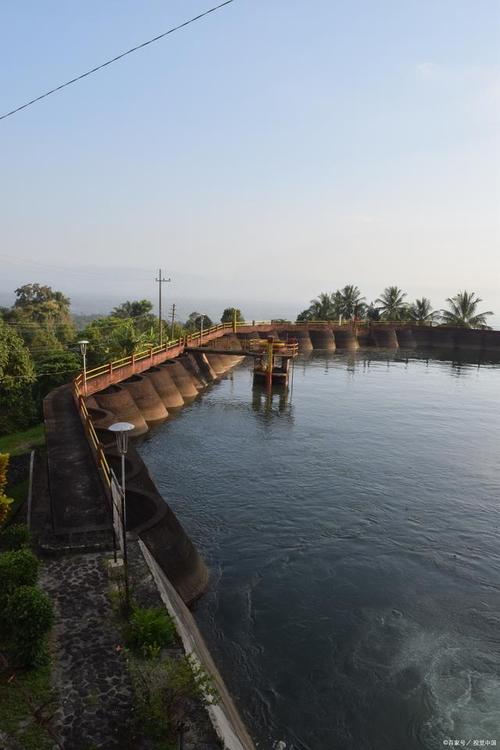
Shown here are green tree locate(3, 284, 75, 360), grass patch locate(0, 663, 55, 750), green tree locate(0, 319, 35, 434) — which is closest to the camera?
grass patch locate(0, 663, 55, 750)

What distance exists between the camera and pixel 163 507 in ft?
50.1

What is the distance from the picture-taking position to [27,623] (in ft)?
30.0

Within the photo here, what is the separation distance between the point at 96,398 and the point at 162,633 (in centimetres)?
1972

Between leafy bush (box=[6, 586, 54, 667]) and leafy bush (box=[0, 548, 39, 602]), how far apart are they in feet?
1.04

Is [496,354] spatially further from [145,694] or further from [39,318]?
[145,694]

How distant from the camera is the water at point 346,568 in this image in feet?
37.4

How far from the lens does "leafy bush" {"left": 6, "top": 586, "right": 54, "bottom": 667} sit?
899cm

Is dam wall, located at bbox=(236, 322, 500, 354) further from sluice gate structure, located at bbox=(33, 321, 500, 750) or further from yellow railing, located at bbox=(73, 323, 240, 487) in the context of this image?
sluice gate structure, located at bbox=(33, 321, 500, 750)

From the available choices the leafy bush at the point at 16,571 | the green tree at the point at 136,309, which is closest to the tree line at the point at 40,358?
the green tree at the point at 136,309

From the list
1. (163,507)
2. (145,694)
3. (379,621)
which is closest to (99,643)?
(145,694)

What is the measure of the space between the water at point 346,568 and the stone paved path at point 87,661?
3533 mm

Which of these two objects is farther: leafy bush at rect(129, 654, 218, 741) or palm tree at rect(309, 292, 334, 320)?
palm tree at rect(309, 292, 334, 320)

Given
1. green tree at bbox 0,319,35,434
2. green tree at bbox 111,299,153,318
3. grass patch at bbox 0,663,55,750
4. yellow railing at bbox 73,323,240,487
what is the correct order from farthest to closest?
1. green tree at bbox 111,299,153,318
2. green tree at bbox 0,319,35,434
3. yellow railing at bbox 73,323,240,487
4. grass patch at bbox 0,663,55,750

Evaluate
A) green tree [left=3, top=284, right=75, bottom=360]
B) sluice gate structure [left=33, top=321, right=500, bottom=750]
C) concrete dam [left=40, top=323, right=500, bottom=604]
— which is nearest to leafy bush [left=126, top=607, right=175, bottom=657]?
sluice gate structure [left=33, top=321, right=500, bottom=750]
